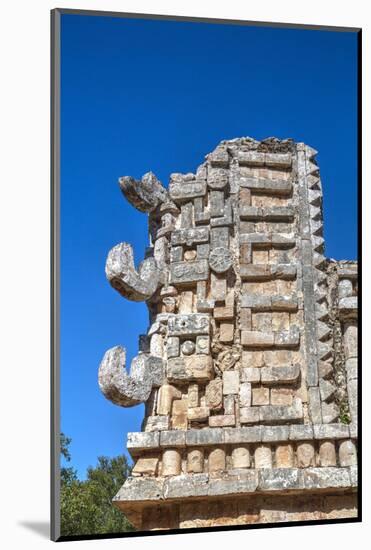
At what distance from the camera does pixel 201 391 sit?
8.60 meters

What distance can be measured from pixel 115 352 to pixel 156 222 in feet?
4.69

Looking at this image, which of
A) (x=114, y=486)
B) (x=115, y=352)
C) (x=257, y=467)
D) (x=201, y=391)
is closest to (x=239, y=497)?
(x=257, y=467)

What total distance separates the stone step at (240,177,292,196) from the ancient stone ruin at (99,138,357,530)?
0.04ft

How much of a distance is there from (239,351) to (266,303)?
1.51 feet

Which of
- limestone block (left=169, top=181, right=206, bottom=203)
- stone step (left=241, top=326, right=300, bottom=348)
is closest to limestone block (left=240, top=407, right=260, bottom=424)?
stone step (left=241, top=326, right=300, bottom=348)

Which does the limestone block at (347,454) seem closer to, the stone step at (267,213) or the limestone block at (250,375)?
the limestone block at (250,375)

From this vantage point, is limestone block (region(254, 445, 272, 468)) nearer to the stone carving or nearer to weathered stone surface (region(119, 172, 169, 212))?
the stone carving

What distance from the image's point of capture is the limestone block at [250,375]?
8.57 metres

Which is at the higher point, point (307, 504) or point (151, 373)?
point (151, 373)

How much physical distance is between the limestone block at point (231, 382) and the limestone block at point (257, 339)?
0.26 metres

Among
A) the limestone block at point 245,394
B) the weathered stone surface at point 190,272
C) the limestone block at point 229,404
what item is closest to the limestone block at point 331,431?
the limestone block at point 245,394

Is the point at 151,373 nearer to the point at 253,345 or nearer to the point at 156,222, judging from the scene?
the point at 253,345

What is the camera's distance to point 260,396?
853 centimetres

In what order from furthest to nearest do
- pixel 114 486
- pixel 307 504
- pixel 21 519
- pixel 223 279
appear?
pixel 114 486, pixel 223 279, pixel 307 504, pixel 21 519
